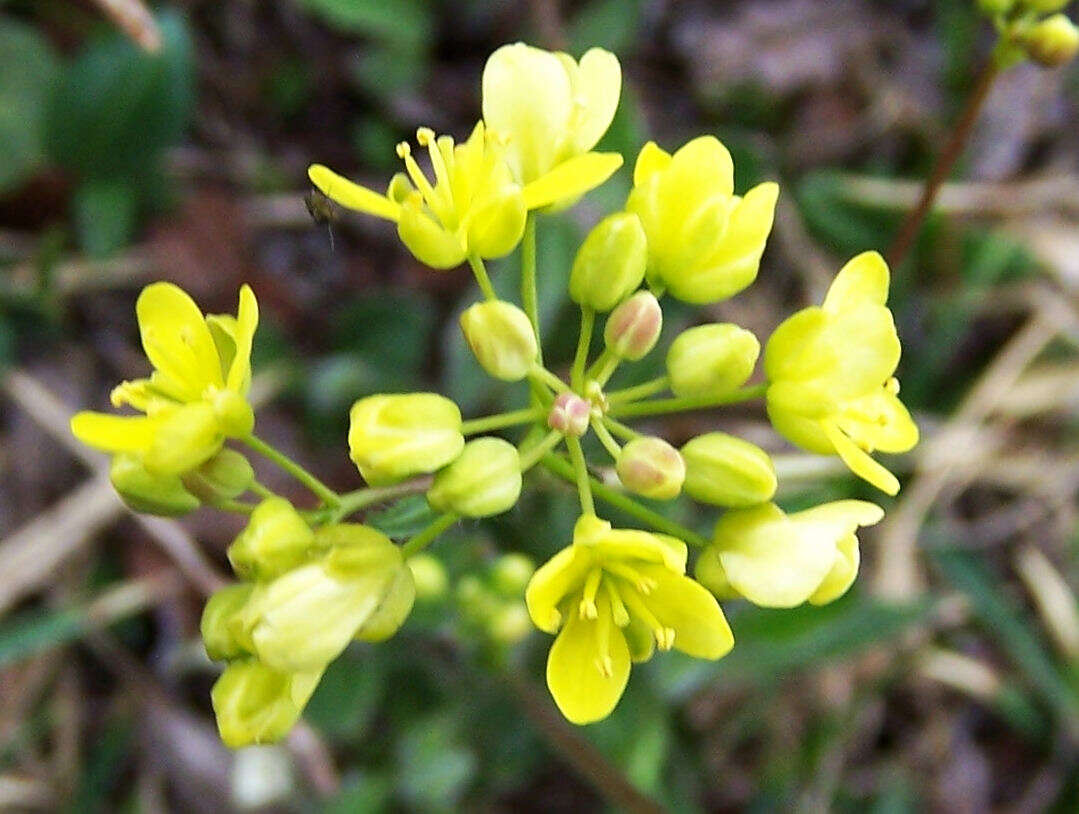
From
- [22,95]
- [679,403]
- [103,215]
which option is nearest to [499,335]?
[679,403]

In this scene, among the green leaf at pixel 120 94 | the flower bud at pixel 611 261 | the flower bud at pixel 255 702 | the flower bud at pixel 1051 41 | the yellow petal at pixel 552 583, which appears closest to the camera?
the yellow petal at pixel 552 583

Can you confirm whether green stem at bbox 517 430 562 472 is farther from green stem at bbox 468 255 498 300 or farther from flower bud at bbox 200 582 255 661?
flower bud at bbox 200 582 255 661

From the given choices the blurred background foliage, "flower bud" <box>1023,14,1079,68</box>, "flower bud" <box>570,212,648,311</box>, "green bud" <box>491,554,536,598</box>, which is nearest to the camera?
"flower bud" <box>570,212,648,311</box>

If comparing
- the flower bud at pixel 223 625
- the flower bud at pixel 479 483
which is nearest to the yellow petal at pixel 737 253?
the flower bud at pixel 479 483

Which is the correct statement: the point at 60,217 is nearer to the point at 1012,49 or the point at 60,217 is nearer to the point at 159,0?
the point at 159,0

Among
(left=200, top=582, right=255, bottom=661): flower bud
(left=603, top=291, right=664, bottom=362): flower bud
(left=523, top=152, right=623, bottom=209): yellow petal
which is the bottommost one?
(left=200, top=582, right=255, bottom=661): flower bud

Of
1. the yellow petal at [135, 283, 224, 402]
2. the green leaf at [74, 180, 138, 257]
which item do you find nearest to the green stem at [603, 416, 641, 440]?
the yellow petal at [135, 283, 224, 402]

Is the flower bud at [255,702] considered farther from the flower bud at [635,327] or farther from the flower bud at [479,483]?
the flower bud at [635,327]

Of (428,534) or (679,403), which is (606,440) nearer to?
(679,403)
